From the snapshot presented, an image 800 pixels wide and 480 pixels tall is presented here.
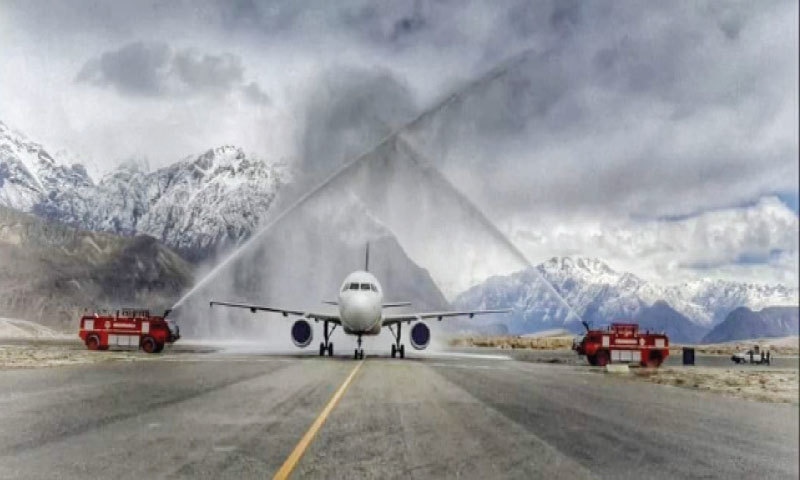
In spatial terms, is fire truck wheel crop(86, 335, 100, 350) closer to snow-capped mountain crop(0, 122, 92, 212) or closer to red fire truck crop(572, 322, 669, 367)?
red fire truck crop(572, 322, 669, 367)

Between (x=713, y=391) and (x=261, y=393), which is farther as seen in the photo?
(x=713, y=391)

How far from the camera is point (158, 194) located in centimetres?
2014

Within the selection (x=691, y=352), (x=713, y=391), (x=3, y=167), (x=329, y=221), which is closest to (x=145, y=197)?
(x=3, y=167)

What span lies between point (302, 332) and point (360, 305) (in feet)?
30.6

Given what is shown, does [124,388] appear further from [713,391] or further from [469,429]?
[713,391]

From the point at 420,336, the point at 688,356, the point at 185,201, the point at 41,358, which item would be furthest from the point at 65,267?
the point at 688,356

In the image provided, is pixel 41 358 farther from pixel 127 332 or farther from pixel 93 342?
pixel 127 332

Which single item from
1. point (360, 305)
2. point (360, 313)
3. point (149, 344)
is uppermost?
point (360, 305)

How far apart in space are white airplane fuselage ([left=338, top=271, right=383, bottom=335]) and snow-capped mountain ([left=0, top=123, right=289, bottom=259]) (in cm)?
2307

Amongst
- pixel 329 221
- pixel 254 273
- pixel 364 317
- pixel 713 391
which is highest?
pixel 329 221

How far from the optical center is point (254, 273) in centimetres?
11588

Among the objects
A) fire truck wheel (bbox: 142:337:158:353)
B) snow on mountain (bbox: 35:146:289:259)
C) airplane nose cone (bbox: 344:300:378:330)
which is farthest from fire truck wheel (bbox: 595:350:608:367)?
fire truck wheel (bbox: 142:337:158:353)

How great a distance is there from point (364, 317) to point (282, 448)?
3966 cm

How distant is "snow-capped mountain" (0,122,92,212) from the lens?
15.0 meters
